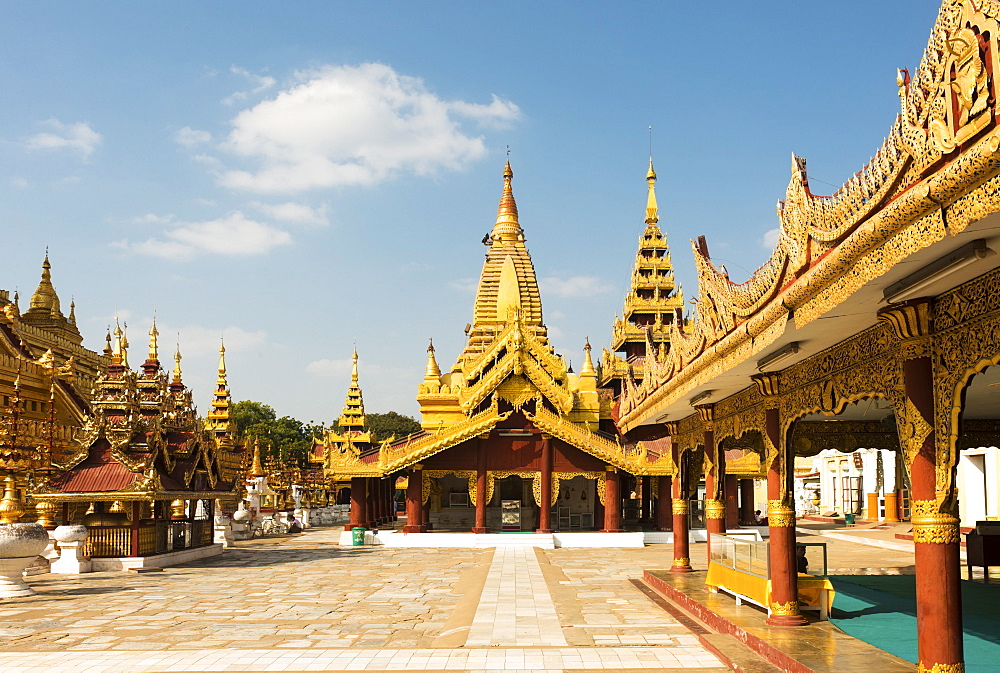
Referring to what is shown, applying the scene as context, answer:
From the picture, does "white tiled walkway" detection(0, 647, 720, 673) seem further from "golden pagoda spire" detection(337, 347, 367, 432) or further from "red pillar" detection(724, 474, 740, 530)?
"golden pagoda spire" detection(337, 347, 367, 432)

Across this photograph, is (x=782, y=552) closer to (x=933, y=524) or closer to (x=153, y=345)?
(x=933, y=524)

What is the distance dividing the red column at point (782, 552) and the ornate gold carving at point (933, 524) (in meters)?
3.52

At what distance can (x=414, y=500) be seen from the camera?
97.6 ft

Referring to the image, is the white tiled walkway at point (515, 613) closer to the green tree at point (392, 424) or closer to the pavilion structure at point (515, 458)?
the pavilion structure at point (515, 458)

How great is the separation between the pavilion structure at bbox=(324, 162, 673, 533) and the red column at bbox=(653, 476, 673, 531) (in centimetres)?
7

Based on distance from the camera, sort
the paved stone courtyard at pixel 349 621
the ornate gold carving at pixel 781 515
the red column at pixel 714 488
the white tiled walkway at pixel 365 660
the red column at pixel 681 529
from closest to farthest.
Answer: the white tiled walkway at pixel 365 660, the paved stone courtyard at pixel 349 621, the ornate gold carving at pixel 781 515, the red column at pixel 714 488, the red column at pixel 681 529

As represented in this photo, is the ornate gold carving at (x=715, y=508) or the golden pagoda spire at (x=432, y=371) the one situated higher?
the golden pagoda spire at (x=432, y=371)

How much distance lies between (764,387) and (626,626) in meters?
3.87

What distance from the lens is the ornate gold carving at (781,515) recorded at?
10328 millimetres

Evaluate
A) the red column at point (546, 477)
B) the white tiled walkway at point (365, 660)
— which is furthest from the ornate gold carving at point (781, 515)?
the red column at point (546, 477)

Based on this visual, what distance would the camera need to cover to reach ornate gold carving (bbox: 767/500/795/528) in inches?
407

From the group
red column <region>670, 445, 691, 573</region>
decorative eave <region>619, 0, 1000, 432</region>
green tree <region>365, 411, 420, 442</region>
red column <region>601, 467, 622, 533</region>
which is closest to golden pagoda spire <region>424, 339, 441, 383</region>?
red column <region>601, 467, 622, 533</region>

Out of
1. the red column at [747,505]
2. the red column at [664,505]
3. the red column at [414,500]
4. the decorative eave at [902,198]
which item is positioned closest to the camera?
the decorative eave at [902,198]

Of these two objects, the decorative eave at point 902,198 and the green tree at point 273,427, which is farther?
the green tree at point 273,427
